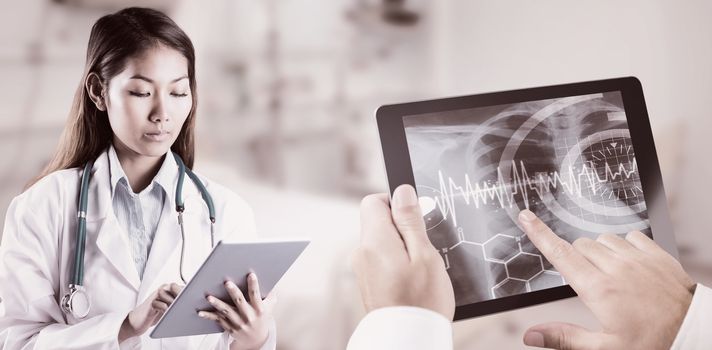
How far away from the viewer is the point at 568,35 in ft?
5.85

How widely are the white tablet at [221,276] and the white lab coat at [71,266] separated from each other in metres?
0.09

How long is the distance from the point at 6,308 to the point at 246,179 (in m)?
0.53

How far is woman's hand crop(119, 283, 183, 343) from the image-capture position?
0.92 m

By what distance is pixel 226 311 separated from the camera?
894mm

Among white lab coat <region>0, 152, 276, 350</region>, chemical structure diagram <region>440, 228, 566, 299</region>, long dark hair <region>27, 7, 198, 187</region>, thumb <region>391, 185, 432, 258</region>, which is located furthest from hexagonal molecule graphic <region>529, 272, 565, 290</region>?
long dark hair <region>27, 7, 198, 187</region>

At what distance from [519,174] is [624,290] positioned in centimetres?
23

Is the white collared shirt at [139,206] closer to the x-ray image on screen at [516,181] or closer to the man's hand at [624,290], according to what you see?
the x-ray image on screen at [516,181]

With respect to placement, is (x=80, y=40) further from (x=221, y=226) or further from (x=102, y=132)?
(x=221, y=226)

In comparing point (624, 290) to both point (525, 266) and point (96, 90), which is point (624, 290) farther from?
point (96, 90)

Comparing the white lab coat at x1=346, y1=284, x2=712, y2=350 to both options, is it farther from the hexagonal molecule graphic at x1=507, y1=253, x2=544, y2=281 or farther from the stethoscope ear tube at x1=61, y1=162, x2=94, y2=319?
the stethoscope ear tube at x1=61, y1=162, x2=94, y2=319

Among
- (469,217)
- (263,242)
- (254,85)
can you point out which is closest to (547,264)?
(469,217)

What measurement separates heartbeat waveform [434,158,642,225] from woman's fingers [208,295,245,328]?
0.33 meters

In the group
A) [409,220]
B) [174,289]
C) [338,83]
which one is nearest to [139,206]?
[174,289]

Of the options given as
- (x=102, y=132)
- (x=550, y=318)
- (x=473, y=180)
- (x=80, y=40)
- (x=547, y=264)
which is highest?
(x=80, y=40)
